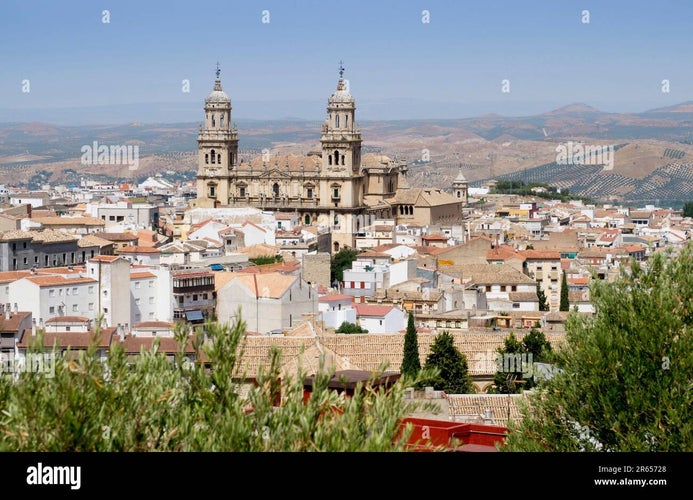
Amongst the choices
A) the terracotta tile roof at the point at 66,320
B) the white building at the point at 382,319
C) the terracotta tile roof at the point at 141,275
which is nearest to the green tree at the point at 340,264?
the terracotta tile roof at the point at 141,275

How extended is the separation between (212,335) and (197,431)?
883 millimetres

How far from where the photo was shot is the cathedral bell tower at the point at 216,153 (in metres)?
67.4

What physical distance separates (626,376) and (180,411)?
4.49 meters

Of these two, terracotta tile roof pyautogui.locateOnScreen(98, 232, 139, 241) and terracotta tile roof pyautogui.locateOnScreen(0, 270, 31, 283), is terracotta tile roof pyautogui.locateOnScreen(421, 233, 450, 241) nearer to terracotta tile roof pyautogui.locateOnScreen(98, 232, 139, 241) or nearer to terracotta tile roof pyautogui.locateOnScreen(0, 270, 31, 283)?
terracotta tile roof pyautogui.locateOnScreen(98, 232, 139, 241)

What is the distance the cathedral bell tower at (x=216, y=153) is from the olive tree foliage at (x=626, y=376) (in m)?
53.0

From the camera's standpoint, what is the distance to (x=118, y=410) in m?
10.0

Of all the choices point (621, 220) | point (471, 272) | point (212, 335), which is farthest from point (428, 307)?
point (621, 220)

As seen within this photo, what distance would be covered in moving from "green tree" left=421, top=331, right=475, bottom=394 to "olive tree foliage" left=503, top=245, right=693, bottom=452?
11.7m

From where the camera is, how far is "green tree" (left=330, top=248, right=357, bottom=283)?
46.3 m

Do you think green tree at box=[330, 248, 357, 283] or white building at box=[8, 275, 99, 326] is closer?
white building at box=[8, 275, 99, 326]

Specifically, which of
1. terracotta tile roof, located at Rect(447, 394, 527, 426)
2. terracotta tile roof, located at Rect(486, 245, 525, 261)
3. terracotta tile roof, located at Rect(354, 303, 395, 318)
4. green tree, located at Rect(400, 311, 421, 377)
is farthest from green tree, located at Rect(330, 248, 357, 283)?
terracotta tile roof, located at Rect(447, 394, 527, 426)

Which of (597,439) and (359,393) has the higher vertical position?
(359,393)

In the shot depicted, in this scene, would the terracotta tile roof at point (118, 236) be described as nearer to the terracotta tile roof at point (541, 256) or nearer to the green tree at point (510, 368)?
the terracotta tile roof at point (541, 256)
